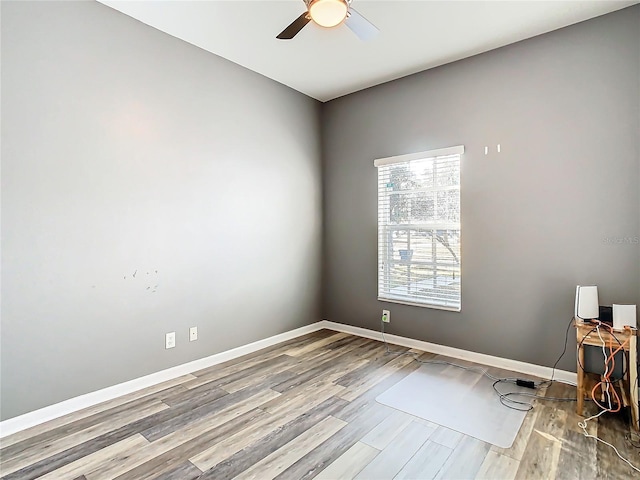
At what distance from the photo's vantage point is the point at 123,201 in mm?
2709

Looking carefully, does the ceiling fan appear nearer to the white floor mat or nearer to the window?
the window

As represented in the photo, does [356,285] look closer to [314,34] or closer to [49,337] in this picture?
[314,34]

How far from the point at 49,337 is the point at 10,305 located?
31 cm

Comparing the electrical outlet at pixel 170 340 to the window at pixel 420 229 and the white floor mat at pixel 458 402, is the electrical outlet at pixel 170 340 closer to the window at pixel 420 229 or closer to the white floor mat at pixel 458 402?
the white floor mat at pixel 458 402

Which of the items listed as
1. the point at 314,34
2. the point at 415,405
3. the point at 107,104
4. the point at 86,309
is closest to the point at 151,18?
the point at 107,104

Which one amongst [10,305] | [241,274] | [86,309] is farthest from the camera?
[241,274]

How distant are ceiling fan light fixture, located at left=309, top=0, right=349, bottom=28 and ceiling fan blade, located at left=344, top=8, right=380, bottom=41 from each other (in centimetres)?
9

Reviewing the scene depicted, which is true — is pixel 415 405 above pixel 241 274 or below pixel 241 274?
below

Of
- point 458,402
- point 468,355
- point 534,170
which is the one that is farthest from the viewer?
point 468,355

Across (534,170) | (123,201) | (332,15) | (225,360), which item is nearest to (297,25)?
(332,15)

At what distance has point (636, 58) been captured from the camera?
101 inches

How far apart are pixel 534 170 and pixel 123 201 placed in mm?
3340

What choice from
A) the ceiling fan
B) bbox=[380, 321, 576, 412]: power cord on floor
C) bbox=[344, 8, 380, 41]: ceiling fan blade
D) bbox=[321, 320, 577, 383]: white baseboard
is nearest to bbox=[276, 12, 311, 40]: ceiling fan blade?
the ceiling fan

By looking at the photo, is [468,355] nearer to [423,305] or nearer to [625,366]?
[423,305]
